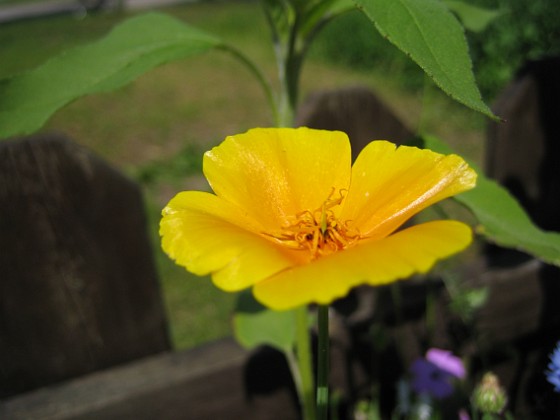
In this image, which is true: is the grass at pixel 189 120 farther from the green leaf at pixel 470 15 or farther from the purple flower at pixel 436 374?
the green leaf at pixel 470 15

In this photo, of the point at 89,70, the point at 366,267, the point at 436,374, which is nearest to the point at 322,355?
the point at 366,267

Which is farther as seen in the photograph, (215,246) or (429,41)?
(429,41)

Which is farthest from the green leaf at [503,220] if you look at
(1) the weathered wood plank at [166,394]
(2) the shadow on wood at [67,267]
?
(2) the shadow on wood at [67,267]

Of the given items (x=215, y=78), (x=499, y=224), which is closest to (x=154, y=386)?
(x=499, y=224)

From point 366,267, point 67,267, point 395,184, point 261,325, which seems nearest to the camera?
point 366,267

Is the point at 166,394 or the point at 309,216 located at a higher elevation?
the point at 309,216

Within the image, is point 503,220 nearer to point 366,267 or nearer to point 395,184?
point 395,184

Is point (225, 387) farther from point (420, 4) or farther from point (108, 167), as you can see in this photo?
point (420, 4)
